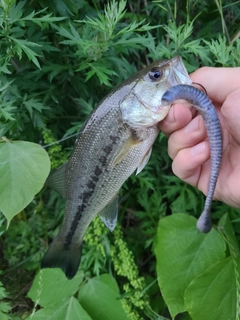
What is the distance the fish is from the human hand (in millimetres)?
68

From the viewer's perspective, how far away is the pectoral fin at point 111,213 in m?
1.56

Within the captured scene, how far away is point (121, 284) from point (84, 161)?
3.12ft

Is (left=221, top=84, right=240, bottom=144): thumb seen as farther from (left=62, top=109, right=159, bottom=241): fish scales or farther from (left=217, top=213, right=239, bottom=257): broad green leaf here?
(left=217, top=213, right=239, bottom=257): broad green leaf

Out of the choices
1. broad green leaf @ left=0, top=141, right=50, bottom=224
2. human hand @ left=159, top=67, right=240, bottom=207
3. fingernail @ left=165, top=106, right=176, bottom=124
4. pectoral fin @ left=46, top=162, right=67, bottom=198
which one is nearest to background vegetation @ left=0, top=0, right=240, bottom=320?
broad green leaf @ left=0, top=141, right=50, bottom=224

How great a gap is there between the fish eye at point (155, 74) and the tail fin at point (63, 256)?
754 millimetres

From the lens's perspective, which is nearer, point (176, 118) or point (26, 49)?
Result: point (176, 118)

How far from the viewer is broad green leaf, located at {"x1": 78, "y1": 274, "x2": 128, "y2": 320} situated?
1965 mm

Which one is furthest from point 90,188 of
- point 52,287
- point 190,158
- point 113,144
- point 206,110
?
point 52,287

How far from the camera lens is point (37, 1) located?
166cm

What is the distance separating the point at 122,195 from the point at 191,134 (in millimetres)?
910

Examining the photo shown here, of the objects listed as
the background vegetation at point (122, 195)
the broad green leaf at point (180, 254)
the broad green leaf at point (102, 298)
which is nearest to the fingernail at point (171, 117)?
the background vegetation at point (122, 195)

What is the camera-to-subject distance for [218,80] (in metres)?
1.37

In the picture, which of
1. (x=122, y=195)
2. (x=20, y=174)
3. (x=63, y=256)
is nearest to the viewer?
(x=20, y=174)

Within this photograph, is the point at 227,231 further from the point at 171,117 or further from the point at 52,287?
the point at 52,287
